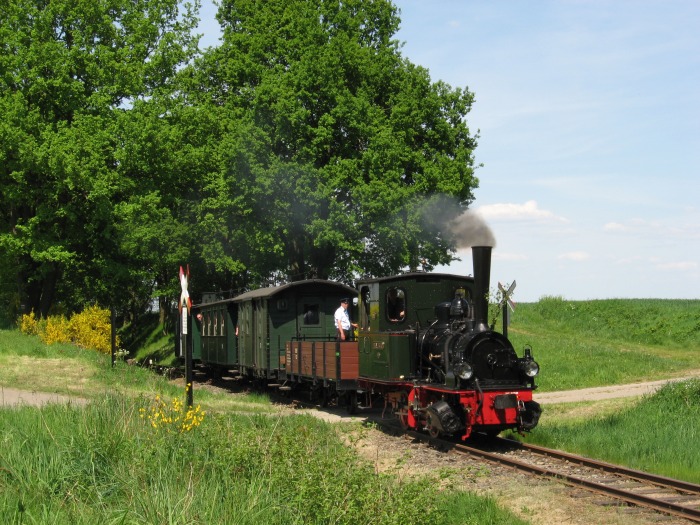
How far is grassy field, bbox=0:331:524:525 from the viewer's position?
8242mm

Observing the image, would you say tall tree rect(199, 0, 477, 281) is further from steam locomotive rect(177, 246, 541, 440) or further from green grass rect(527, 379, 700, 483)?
green grass rect(527, 379, 700, 483)

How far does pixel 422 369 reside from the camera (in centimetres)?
1529

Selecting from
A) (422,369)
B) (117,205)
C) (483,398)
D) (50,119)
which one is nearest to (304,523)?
(483,398)

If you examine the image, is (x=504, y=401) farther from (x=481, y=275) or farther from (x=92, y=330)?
(x=92, y=330)

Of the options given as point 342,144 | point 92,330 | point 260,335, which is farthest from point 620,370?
point 92,330

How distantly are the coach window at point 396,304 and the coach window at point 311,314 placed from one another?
7.89 m

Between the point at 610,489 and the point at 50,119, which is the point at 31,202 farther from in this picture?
the point at 610,489

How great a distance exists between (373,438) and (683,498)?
654cm

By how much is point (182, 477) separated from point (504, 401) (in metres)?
6.09

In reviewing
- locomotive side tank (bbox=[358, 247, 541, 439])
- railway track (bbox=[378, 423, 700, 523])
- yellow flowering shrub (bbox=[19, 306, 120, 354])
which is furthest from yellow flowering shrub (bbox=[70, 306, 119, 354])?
railway track (bbox=[378, 423, 700, 523])

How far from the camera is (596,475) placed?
37.8ft

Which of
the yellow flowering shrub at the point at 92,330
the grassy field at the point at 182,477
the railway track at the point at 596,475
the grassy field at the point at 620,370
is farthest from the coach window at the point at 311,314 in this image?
the yellow flowering shrub at the point at 92,330

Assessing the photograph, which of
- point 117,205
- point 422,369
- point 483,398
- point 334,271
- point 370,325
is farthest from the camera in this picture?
point 334,271

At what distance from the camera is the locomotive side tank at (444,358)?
1370 centimetres
